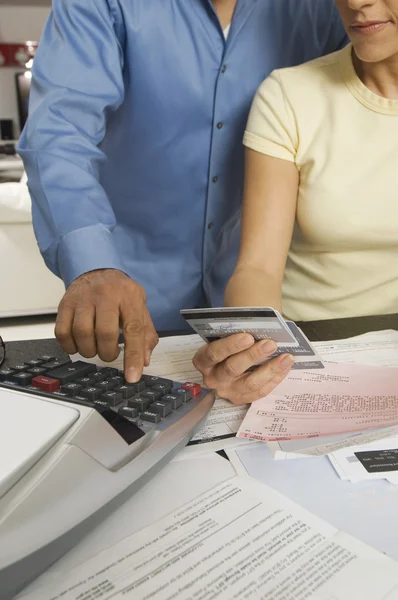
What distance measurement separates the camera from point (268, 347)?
1.91 ft

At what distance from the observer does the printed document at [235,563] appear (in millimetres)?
332

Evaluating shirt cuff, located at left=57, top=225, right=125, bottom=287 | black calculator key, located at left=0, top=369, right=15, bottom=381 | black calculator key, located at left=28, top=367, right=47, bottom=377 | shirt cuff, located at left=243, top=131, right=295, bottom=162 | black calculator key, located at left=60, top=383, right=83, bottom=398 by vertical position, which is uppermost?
shirt cuff, located at left=243, top=131, right=295, bottom=162

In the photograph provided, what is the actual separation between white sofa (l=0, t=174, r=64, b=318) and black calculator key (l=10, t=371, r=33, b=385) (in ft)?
7.53

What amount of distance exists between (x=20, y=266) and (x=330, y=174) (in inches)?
85.8

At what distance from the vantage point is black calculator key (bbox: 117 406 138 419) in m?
0.48

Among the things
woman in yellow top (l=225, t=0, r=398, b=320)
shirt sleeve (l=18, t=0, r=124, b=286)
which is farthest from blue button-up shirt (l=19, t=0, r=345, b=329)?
woman in yellow top (l=225, t=0, r=398, b=320)

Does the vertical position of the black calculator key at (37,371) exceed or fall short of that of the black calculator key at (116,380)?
it exceeds it

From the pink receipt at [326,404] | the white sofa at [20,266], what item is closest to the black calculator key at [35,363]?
the pink receipt at [326,404]

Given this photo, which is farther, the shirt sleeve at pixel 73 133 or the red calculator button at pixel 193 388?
the shirt sleeve at pixel 73 133

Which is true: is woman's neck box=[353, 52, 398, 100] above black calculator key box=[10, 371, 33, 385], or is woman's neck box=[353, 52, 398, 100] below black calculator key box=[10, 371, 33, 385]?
above

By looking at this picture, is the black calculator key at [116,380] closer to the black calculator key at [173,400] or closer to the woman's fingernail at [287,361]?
the black calculator key at [173,400]

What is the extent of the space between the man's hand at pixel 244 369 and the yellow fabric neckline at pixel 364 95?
56 centimetres

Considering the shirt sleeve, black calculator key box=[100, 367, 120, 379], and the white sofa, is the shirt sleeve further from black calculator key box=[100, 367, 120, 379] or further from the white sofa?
the white sofa

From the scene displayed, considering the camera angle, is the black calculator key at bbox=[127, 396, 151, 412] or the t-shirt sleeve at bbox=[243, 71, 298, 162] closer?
the black calculator key at bbox=[127, 396, 151, 412]
